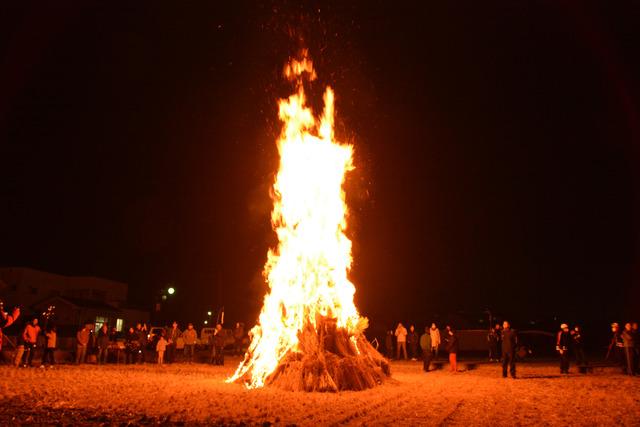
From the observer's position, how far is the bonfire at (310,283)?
13.6 meters

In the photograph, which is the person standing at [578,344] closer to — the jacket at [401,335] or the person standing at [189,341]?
the jacket at [401,335]

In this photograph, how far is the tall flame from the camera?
14.7 meters

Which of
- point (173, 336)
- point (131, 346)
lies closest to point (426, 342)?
point (173, 336)

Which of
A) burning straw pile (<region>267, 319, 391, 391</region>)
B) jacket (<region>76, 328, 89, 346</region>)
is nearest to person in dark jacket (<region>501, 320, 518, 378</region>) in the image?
burning straw pile (<region>267, 319, 391, 391</region>)

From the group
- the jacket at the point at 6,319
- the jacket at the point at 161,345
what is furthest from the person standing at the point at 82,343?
the jacket at the point at 161,345

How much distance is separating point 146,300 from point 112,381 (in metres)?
55.2

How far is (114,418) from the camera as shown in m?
8.87

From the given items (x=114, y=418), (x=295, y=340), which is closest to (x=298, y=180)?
(x=295, y=340)

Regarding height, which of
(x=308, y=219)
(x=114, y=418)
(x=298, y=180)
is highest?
(x=298, y=180)

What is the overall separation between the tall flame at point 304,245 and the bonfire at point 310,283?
29 millimetres

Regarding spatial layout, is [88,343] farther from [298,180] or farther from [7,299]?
[7,299]

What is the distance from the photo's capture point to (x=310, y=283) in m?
15.3

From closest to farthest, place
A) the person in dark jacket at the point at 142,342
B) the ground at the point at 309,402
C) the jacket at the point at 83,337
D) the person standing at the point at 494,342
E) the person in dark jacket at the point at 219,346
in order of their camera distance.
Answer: the ground at the point at 309,402 < the jacket at the point at 83,337 < the person in dark jacket at the point at 142,342 < the person in dark jacket at the point at 219,346 < the person standing at the point at 494,342

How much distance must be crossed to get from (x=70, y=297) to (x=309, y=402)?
48.3 metres
